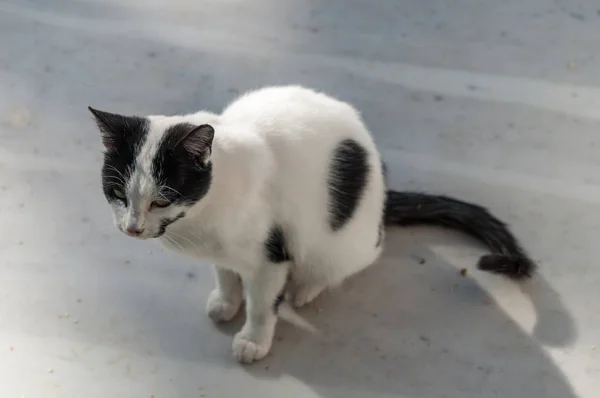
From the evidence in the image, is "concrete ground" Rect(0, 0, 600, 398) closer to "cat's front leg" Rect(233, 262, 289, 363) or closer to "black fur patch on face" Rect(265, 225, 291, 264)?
"cat's front leg" Rect(233, 262, 289, 363)

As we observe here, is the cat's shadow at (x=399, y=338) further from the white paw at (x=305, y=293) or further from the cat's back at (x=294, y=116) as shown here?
the cat's back at (x=294, y=116)

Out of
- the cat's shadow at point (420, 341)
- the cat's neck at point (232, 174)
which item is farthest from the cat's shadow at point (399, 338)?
the cat's neck at point (232, 174)

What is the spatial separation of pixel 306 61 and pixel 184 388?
0.99 meters

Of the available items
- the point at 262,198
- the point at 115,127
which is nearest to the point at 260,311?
the point at 262,198

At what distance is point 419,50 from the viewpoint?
1.81 meters

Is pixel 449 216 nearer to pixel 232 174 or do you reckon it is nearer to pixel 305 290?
pixel 305 290

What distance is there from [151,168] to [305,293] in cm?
52

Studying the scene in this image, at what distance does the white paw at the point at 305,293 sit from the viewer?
50.8 inches

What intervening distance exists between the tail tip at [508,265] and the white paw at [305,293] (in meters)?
0.34

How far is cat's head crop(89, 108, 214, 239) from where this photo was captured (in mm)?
892

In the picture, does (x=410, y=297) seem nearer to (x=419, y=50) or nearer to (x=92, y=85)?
(x=419, y=50)

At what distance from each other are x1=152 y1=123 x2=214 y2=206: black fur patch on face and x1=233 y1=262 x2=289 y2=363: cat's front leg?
258mm

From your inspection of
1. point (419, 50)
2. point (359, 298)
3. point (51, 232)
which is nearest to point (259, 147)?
point (359, 298)

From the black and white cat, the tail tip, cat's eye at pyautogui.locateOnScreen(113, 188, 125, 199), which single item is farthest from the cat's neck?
the tail tip
